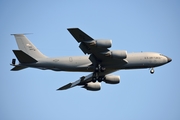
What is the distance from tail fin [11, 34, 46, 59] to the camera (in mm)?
55688

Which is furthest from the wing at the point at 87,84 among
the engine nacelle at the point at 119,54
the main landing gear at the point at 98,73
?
the engine nacelle at the point at 119,54

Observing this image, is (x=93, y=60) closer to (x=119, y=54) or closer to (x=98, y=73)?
(x=98, y=73)

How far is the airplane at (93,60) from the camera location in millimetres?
49509

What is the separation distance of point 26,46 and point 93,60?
10677 millimetres

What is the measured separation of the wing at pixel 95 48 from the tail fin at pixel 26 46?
7934mm

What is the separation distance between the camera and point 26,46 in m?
56.3

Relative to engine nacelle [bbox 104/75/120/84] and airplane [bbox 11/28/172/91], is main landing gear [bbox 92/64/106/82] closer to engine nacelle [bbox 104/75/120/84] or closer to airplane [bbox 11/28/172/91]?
airplane [bbox 11/28/172/91]

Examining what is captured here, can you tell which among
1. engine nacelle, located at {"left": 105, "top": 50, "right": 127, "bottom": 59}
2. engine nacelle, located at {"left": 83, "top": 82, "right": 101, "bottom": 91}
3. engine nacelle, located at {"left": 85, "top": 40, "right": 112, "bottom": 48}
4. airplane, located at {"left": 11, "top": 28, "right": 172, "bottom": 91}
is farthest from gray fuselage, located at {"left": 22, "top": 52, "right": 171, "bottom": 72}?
engine nacelle, located at {"left": 83, "top": 82, "right": 101, "bottom": 91}

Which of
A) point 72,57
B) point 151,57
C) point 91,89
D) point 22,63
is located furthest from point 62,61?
point 151,57

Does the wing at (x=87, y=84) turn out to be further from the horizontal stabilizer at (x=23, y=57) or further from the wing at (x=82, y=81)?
the horizontal stabilizer at (x=23, y=57)

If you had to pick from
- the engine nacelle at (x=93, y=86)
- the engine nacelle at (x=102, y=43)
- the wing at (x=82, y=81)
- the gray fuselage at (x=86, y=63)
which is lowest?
the engine nacelle at (x=93, y=86)

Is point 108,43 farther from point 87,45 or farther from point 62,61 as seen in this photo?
point 62,61

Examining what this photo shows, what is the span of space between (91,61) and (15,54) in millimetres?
10980

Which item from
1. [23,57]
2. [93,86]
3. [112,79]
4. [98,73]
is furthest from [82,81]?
[23,57]
